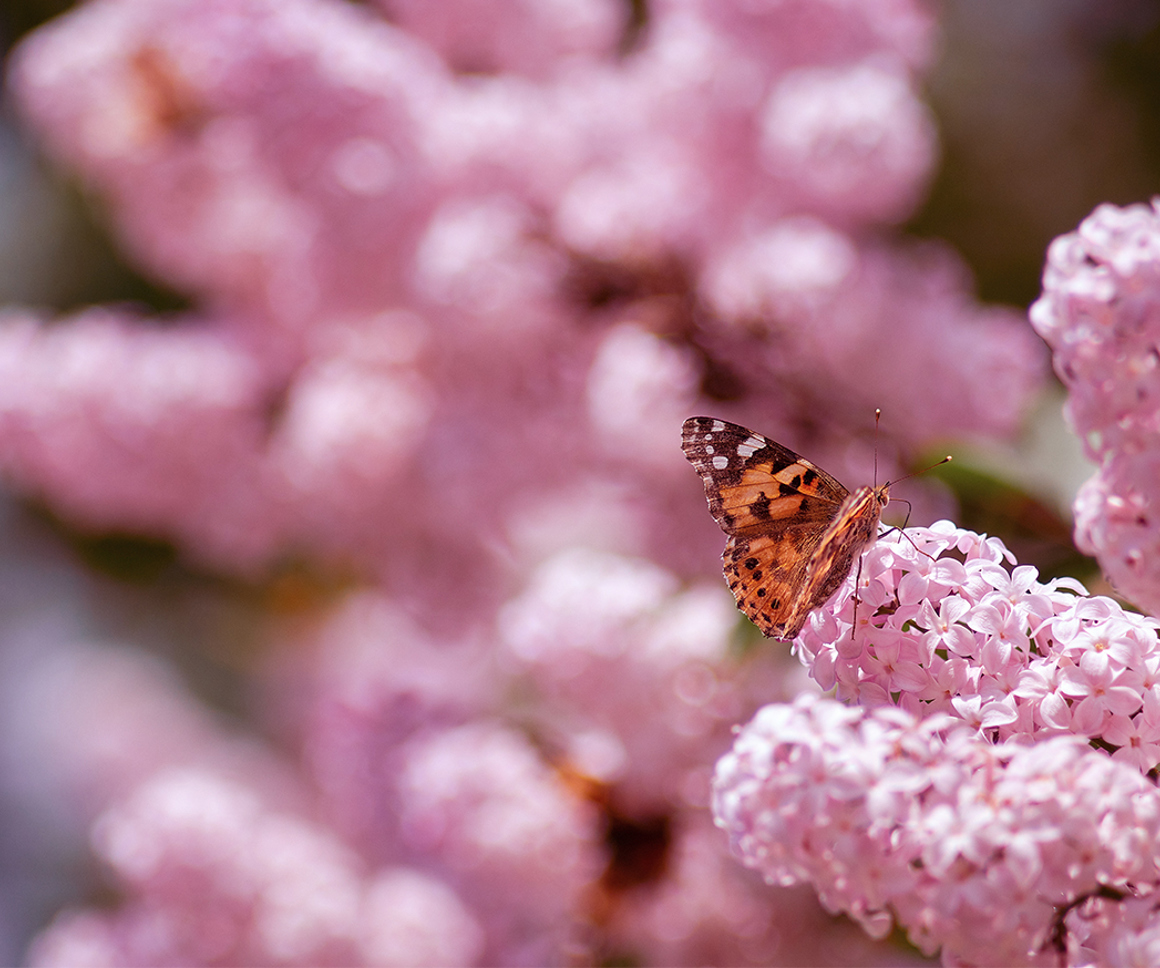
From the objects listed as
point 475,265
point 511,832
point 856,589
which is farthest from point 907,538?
point 475,265

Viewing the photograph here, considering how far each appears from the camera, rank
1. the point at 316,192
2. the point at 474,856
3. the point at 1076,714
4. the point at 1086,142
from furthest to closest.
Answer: the point at 1086,142 → the point at 316,192 → the point at 474,856 → the point at 1076,714

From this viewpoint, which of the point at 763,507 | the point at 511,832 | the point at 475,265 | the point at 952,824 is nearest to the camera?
the point at 952,824

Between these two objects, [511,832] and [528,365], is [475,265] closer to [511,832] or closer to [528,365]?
[528,365]

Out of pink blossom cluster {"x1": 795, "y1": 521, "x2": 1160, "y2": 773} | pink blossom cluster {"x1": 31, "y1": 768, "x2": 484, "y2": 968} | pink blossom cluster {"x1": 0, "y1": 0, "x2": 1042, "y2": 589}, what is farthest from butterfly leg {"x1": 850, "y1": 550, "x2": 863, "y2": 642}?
pink blossom cluster {"x1": 31, "y1": 768, "x2": 484, "y2": 968}

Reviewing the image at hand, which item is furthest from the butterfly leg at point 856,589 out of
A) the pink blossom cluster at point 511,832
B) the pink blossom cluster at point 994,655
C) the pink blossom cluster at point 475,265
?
the pink blossom cluster at point 475,265

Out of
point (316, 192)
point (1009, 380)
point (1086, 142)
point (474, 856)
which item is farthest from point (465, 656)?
point (1086, 142)

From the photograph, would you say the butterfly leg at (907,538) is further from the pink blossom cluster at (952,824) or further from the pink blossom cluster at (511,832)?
the pink blossom cluster at (511,832)

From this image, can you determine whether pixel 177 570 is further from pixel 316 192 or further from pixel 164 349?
pixel 316 192
